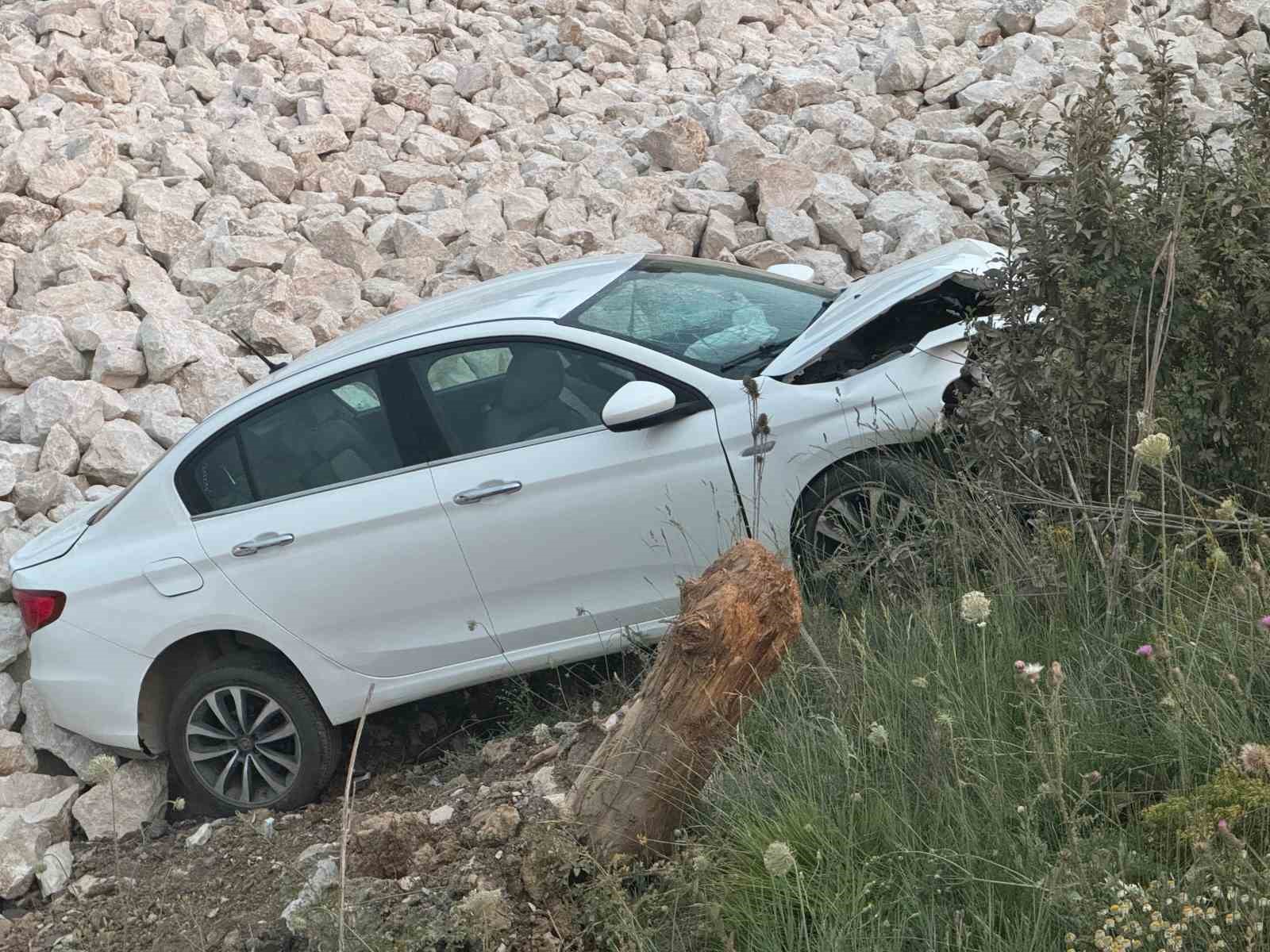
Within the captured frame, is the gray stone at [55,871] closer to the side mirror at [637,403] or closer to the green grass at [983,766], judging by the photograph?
the side mirror at [637,403]

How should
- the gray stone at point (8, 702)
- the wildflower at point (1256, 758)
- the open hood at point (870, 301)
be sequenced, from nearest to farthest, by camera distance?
the wildflower at point (1256, 758)
the open hood at point (870, 301)
the gray stone at point (8, 702)

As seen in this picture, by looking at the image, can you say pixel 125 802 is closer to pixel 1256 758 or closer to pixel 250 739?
pixel 250 739

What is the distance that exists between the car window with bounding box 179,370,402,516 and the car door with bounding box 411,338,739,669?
0.29 metres

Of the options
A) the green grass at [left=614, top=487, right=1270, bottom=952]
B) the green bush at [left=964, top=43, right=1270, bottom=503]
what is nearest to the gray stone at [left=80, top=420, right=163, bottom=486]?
the green grass at [left=614, top=487, right=1270, bottom=952]

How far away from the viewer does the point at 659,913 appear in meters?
3.69

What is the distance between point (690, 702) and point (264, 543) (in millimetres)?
2932

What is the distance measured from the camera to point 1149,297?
16.0ft

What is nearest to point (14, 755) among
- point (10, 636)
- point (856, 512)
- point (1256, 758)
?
point (10, 636)

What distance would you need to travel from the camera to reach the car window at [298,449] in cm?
626

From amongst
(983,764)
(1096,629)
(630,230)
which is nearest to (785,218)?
(630,230)

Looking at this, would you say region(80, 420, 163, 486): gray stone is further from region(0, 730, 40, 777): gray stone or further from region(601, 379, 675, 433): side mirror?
region(601, 379, 675, 433): side mirror

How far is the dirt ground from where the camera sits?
12.4 ft

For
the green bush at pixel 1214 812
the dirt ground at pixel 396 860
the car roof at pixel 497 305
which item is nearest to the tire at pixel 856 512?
the dirt ground at pixel 396 860

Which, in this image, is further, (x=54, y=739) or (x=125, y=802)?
(x=54, y=739)
